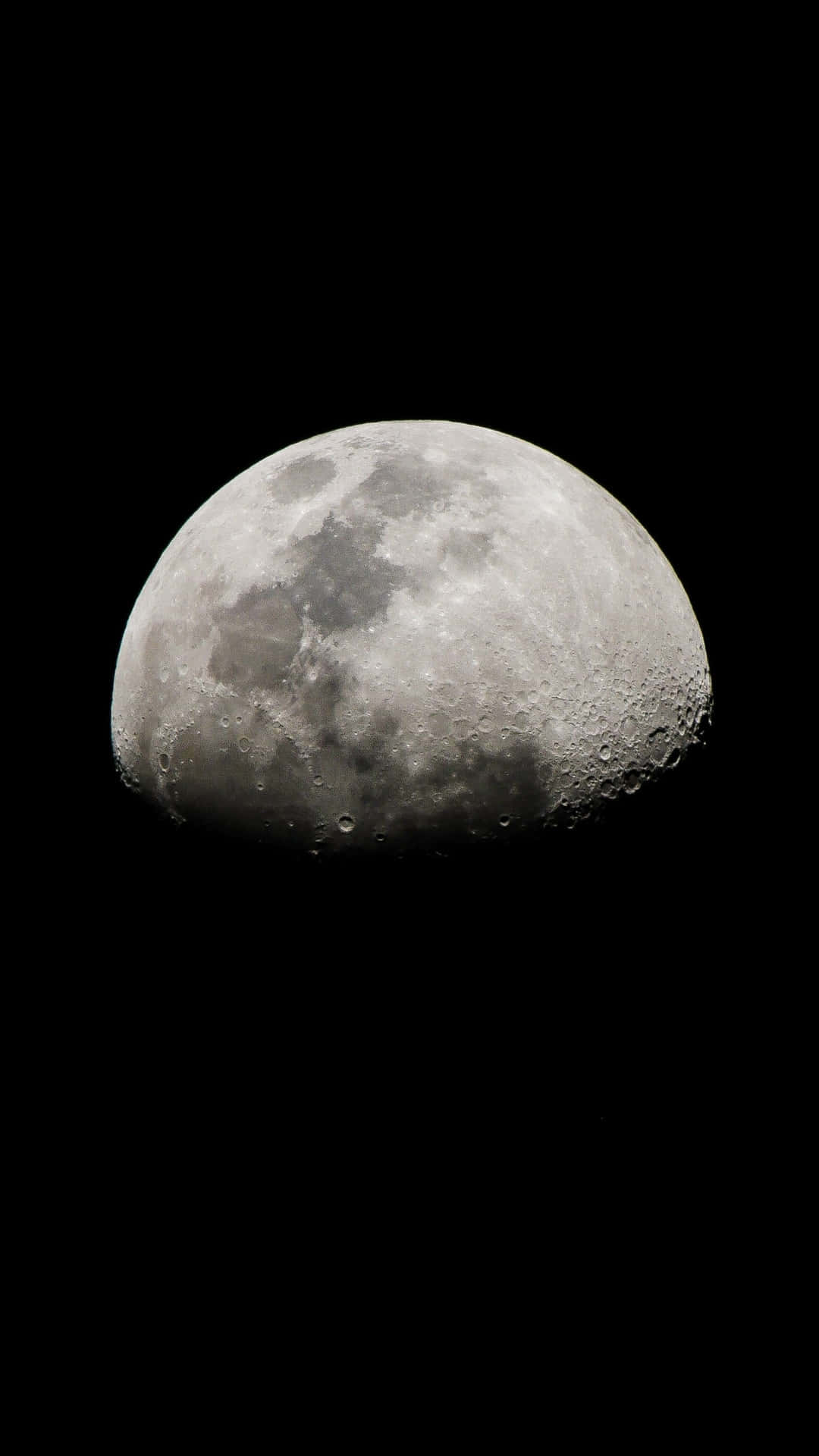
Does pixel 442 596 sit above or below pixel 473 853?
above

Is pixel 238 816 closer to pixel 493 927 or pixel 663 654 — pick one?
pixel 493 927

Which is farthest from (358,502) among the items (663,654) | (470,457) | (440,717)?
(663,654)

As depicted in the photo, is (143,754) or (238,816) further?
(143,754)

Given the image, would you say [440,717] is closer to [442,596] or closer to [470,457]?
[442,596]

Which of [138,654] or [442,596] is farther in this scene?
[138,654]

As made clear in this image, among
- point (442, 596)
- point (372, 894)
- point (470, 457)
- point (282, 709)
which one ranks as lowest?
point (372, 894)

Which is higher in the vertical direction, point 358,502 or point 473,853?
point 358,502
